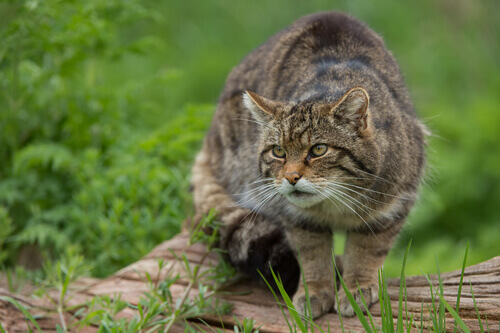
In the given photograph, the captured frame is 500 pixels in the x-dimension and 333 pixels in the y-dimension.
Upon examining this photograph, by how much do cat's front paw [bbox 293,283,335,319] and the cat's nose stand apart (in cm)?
62

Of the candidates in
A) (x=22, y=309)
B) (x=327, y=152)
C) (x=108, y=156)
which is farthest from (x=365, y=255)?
(x=108, y=156)

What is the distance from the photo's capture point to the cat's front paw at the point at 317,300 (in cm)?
284

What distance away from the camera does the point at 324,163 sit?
2.65 metres

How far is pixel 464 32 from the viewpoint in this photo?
688cm

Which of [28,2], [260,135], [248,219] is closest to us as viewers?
[260,135]

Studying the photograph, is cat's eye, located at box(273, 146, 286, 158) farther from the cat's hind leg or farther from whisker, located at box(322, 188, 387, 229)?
the cat's hind leg

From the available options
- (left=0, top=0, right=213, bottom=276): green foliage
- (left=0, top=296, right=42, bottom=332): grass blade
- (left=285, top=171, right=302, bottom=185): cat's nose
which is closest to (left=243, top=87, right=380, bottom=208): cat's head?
(left=285, top=171, right=302, bottom=185): cat's nose

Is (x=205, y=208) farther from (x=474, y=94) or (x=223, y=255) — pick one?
(x=474, y=94)

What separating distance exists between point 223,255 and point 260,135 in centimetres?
65

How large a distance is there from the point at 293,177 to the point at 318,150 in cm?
18

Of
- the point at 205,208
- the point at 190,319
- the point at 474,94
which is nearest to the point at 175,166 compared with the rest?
the point at 205,208

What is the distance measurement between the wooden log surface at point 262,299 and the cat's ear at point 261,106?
30.0 inches

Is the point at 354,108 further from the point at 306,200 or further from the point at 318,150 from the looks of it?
the point at 306,200

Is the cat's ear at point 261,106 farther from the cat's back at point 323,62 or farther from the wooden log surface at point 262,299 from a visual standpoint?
the wooden log surface at point 262,299
